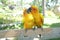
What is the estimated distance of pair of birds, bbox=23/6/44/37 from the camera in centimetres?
120

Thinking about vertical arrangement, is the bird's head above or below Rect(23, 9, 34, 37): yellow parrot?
above

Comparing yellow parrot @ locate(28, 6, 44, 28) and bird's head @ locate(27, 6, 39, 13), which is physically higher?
bird's head @ locate(27, 6, 39, 13)

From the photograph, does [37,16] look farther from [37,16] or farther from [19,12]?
[19,12]

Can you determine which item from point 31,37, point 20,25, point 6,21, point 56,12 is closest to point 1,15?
point 6,21

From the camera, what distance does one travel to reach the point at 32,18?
1211 mm

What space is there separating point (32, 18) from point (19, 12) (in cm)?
11

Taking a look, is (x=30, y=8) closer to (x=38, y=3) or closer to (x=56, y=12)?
(x=38, y=3)

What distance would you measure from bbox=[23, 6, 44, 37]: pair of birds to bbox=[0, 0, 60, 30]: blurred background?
0.03 m

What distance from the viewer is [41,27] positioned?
126cm

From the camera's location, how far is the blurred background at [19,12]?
1.21 m

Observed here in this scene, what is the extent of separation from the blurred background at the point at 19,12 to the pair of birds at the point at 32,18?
32 millimetres

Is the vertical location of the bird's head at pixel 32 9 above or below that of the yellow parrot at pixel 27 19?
above

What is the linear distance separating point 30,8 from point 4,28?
0.80ft

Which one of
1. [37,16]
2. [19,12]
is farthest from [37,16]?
[19,12]
